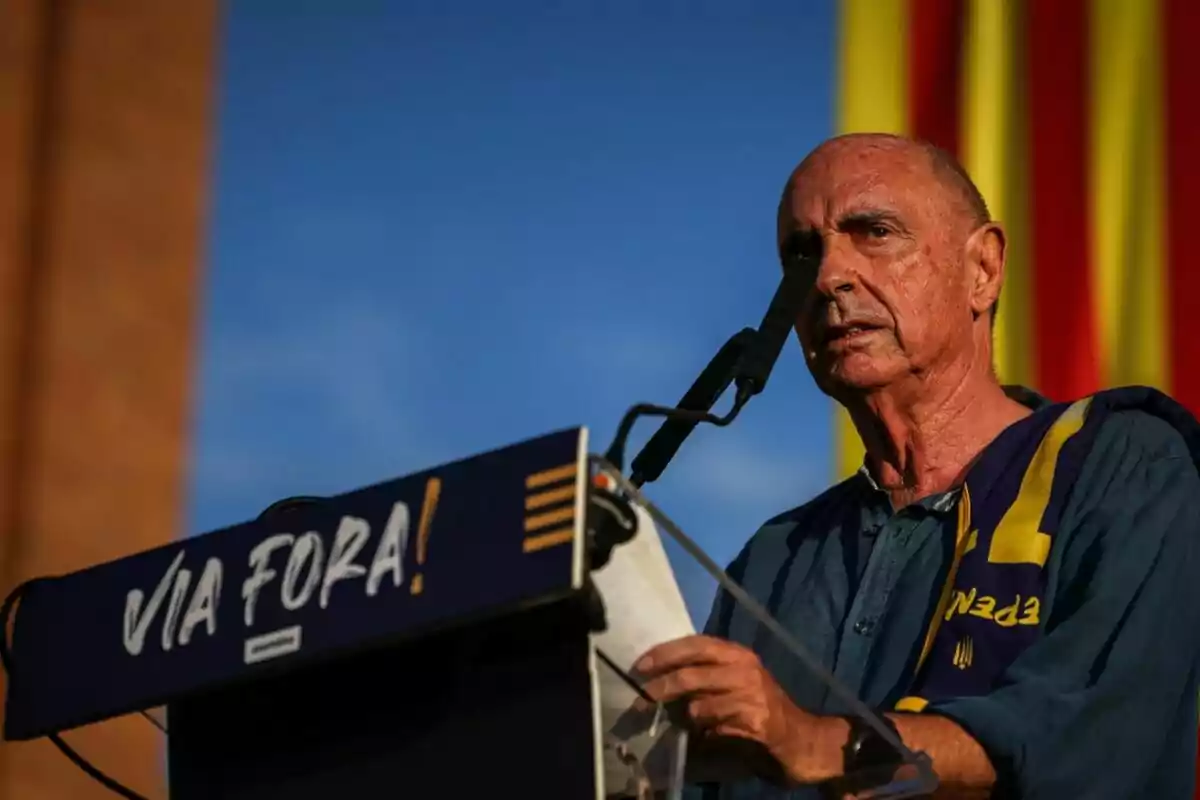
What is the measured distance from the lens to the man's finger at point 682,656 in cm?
118

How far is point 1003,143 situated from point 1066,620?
53.6 inches

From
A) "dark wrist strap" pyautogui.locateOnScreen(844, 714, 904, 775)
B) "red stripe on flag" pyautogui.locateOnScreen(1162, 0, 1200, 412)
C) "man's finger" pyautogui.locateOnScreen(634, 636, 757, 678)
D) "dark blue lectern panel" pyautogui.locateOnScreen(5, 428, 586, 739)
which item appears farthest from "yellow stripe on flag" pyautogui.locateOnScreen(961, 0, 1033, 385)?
"dark blue lectern panel" pyautogui.locateOnScreen(5, 428, 586, 739)

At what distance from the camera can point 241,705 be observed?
129cm

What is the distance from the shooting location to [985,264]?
1912mm

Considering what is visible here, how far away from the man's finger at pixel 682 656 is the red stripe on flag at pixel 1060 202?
4.66 ft

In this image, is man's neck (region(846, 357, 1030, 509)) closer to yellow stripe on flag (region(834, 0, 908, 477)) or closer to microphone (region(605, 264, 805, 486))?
microphone (region(605, 264, 805, 486))

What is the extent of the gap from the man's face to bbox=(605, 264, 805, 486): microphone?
0.99 feet

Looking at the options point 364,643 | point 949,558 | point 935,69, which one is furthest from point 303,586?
point 935,69

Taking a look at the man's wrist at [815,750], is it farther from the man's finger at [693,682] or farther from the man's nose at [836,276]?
the man's nose at [836,276]

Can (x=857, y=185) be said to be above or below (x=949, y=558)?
above

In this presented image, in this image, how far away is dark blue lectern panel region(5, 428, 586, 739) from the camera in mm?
1046

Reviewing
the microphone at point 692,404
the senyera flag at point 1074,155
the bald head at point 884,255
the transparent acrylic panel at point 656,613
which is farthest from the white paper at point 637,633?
the senyera flag at point 1074,155

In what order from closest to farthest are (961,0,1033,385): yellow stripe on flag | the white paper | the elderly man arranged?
the white paper, the elderly man, (961,0,1033,385): yellow stripe on flag

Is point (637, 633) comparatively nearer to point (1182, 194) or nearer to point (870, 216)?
point (870, 216)
